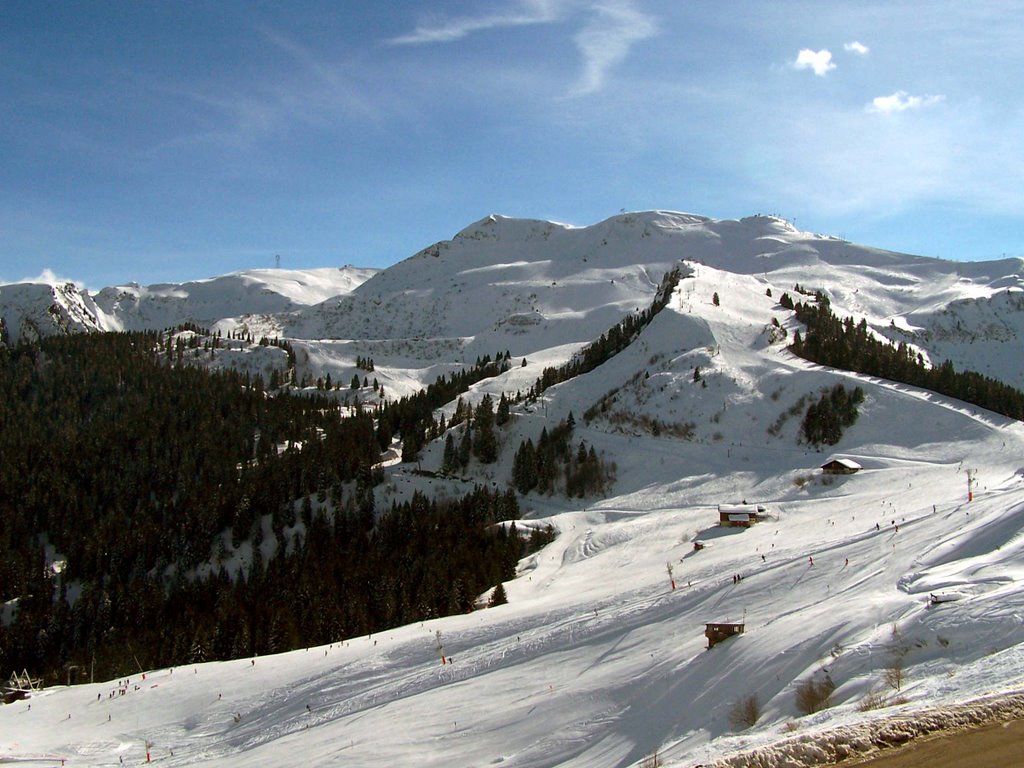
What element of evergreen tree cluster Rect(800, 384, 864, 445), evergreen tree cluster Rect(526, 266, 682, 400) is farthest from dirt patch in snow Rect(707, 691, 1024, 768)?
evergreen tree cluster Rect(526, 266, 682, 400)

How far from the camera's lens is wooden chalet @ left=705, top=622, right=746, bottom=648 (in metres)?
25.0

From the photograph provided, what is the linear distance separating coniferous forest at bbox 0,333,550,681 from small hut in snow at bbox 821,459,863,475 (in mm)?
31609

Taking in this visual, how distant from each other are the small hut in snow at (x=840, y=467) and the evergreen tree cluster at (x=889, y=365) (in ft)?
75.0

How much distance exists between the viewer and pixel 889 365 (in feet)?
328

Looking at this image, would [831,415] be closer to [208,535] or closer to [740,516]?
[740,516]

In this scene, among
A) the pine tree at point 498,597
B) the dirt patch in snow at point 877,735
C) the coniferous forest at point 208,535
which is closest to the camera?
the dirt patch in snow at point 877,735

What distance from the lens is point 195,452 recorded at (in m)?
126

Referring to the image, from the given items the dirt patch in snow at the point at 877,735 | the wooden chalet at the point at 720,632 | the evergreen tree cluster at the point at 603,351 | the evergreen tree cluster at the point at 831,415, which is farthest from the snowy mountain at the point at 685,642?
the evergreen tree cluster at the point at 603,351

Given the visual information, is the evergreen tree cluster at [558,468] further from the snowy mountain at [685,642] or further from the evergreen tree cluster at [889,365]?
the evergreen tree cluster at [889,365]

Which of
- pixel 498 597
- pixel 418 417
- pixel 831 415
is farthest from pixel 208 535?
pixel 831 415

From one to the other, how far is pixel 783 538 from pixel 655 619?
24.2 metres

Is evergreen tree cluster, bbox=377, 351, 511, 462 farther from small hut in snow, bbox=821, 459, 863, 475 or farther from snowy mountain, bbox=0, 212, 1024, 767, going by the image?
small hut in snow, bbox=821, 459, 863, 475

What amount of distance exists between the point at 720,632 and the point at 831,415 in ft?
233

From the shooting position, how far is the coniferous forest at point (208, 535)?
223 ft
